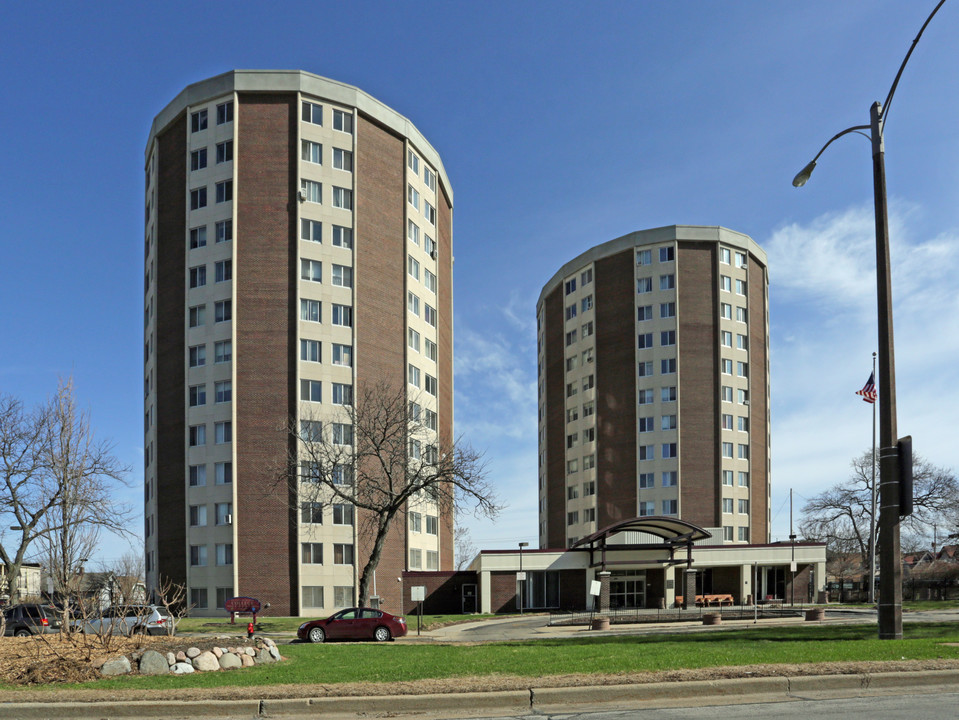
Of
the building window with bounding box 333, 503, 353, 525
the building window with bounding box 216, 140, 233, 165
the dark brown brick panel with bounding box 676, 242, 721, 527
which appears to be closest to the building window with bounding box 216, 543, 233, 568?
the building window with bounding box 333, 503, 353, 525

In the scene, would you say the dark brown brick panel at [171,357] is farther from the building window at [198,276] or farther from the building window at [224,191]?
the building window at [224,191]

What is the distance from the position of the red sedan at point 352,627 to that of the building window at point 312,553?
25.3 meters

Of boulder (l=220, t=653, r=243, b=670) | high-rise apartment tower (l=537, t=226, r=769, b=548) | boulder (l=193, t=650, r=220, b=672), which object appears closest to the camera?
boulder (l=193, t=650, r=220, b=672)

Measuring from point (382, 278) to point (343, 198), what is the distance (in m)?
6.13

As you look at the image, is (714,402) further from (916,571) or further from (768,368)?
(916,571)

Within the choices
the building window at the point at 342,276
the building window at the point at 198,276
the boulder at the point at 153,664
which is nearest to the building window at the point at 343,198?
the building window at the point at 342,276

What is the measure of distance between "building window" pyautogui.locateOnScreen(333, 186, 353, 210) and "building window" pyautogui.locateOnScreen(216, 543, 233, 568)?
23499 millimetres

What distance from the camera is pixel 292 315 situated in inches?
2338

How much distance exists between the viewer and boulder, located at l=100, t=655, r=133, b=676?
1555 centimetres

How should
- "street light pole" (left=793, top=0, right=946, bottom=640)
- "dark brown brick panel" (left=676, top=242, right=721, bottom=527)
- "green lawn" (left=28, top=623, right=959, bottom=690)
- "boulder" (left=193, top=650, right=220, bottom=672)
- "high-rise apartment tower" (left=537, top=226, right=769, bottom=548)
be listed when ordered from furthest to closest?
"high-rise apartment tower" (left=537, top=226, right=769, bottom=548), "dark brown brick panel" (left=676, top=242, right=721, bottom=527), "street light pole" (left=793, top=0, right=946, bottom=640), "boulder" (left=193, top=650, right=220, bottom=672), "green lawn" (left=28, top=623, right=959, bottom=690)

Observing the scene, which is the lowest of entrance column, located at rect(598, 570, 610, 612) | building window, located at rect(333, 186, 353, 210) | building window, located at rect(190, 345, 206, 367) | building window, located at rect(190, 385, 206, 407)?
entrance column, located at rect(598, 570, 610, 612)

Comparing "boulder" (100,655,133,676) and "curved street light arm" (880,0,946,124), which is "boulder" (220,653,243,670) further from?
"curved street light arm" (880,0,946,124)

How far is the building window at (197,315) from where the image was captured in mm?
60188

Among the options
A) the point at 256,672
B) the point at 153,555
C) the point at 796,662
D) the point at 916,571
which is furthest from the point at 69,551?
the point at 916,571
